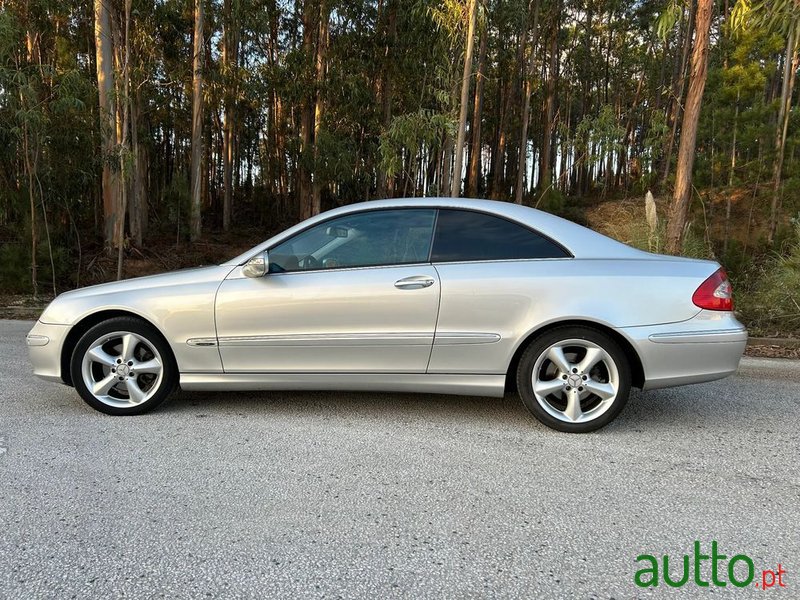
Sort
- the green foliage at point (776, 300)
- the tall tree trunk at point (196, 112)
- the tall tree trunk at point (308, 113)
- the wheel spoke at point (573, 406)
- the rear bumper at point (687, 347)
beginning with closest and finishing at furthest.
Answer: the rear bumper at point (687, 347) → the wheel spoke at point (573, 406) → the green foliage at point (776, 300) → the tall tree trunk at point (196, 112) → the tall tree trunk at point (308, 113)

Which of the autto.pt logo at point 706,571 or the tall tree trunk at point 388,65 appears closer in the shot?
the autto.pt logo at point 706,571

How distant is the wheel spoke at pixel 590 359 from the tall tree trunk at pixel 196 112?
14.6 m

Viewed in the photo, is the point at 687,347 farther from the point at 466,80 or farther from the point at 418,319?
the point at 466,80

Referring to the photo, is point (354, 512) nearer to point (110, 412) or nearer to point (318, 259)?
point (318, 259)

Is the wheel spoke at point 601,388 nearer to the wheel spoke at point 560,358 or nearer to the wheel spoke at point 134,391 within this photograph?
the wheel spoke at point 560,358

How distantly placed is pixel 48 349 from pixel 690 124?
27.6ft

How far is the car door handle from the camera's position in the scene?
3.60 m

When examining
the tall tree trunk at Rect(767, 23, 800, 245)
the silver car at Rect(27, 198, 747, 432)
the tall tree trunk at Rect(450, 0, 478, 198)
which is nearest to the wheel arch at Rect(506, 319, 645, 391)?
the silver car at Rect(27, 198, 747, 432)

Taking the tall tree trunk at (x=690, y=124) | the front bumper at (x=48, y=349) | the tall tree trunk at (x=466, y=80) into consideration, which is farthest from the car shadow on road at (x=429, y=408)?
the tall tree trunk at (x=466, y=80)

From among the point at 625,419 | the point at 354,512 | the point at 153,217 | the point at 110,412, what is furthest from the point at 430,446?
the point at 153,217

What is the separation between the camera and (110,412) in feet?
12.7

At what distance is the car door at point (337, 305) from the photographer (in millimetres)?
3615

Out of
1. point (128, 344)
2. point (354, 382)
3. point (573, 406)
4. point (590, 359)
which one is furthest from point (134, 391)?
point (590, 359)

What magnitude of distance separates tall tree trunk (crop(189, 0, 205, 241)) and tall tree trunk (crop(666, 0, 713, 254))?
1190 centimetres
